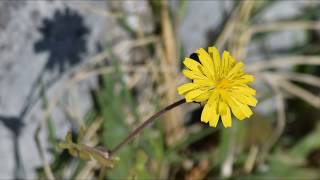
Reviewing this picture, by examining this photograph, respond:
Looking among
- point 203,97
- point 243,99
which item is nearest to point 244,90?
point 243,99

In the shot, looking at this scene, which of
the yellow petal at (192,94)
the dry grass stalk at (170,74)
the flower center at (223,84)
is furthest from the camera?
the dry grass stalk at (170,74)

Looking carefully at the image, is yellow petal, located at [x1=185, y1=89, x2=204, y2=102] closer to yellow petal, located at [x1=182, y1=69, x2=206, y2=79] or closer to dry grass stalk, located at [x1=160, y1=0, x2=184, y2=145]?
yellow petal, located at [x1=182, y1=69, x2=206, y2=79]

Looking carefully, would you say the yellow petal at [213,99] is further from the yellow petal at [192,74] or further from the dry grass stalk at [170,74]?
the dry grass stalk at [170,74]

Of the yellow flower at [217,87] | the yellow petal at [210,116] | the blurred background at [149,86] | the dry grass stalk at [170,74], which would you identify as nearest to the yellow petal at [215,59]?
the yellow flower at [217,87]

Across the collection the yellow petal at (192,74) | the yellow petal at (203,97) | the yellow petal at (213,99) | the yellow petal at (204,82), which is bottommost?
the yellow petal at (213,99)

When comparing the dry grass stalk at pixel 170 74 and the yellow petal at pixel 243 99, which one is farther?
the dry grass stalk at pixel 170 74

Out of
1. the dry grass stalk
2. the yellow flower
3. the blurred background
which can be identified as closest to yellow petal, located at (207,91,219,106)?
the yellow flower
